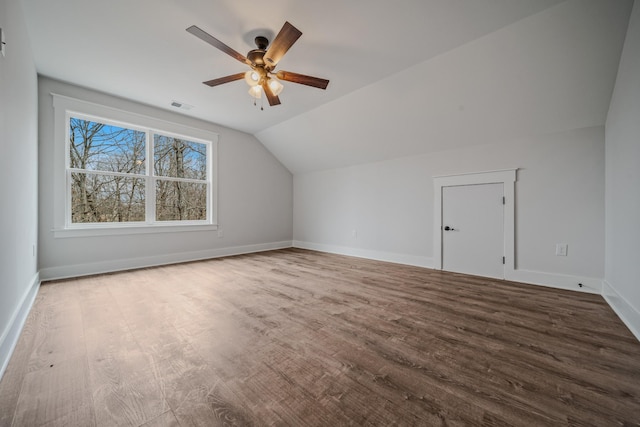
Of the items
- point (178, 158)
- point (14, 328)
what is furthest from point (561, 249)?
point (178, 158)

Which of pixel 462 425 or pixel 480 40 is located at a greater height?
pixel 480 40

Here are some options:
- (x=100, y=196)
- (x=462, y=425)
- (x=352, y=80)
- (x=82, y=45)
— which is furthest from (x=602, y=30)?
(x=100, y=196)

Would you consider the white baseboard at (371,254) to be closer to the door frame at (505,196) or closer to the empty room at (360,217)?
the empty room at (360,217)

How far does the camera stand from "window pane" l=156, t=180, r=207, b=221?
4.32 meters

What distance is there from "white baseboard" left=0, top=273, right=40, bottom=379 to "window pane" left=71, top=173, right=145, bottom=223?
1348mm

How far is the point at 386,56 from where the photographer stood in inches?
107

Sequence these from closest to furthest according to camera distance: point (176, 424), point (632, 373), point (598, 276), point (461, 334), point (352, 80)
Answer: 1. point (176, 424)
2. point (632, 373)
3. point (461, 334)
4. point (598, 276)
5. point (352, 80)

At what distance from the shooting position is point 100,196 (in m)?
3.74

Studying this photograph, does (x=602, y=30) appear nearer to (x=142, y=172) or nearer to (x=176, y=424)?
(x=176, y=424)

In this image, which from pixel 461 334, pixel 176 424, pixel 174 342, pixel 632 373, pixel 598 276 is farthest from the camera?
pixel 598 276

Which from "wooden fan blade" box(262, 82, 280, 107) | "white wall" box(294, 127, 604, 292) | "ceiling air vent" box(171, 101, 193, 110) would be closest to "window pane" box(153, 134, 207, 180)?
"ceiling air vent" box(171, 101, 193, 110)

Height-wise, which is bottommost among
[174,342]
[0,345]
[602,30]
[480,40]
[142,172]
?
[174,342]

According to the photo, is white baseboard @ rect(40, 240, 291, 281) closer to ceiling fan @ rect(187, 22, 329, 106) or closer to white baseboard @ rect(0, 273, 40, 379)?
white baseboard @ rect(0, 273, 40, 379)

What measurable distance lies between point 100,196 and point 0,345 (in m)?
2.93
